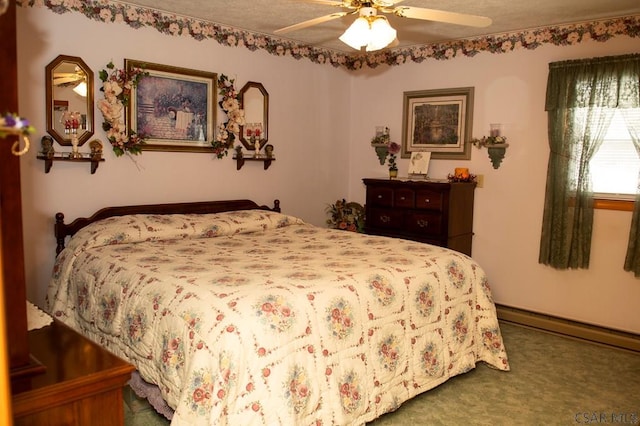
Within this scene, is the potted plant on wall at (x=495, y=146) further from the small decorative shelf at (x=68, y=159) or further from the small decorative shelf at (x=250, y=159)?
the small decorative shelf at (x=68, y=159)

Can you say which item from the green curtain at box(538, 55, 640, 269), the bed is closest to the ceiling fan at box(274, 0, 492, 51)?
the bed

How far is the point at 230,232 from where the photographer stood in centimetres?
392

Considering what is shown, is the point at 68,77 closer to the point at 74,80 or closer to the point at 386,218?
the point at 74,80

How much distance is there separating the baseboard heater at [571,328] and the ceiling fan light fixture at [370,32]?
2775 mm

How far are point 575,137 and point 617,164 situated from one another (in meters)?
0.37

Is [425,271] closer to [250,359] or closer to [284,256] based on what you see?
[284,256]

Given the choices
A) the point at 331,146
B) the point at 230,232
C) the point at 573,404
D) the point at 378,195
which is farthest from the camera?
the point at 331,146

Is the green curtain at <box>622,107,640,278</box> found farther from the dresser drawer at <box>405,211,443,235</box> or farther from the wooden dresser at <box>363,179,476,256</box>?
the dresser drawer at <box>405,211,443,235</box>

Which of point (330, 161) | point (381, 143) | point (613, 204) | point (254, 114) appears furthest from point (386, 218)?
point (613, 204)

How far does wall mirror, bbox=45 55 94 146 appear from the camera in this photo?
3.41 metres

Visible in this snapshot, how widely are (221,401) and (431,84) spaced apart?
12.7 feet

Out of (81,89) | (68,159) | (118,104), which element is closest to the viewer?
(68,159)

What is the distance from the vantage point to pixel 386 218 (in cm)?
482

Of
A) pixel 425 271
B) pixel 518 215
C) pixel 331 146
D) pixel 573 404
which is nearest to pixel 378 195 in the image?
pixel 331 146
